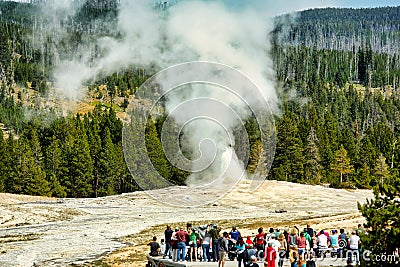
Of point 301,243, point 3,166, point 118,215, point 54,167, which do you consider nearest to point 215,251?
point 301,243

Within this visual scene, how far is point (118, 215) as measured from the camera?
67.0 m

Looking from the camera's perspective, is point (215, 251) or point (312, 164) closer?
point (215, 251)

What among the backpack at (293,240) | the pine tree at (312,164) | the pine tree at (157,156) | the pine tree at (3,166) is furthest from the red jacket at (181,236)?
the pine tree at (312,164)

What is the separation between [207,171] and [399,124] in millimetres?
89581

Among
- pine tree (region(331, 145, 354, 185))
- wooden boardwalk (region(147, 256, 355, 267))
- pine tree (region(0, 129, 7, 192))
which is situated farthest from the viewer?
pine tree (region(331, 145, 354, 185))

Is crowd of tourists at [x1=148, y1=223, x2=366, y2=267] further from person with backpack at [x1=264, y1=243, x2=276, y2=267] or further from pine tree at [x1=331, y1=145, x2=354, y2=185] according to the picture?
pine tree at [x1=331, y1=145, x2=354, y2=185]

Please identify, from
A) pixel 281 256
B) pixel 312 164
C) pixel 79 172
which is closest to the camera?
pixel 281 256

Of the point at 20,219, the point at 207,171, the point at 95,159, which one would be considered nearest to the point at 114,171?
the point at 95,159

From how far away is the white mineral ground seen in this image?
149ft

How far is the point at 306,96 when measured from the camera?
595ft

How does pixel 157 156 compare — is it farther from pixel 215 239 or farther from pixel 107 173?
pixel 215 239

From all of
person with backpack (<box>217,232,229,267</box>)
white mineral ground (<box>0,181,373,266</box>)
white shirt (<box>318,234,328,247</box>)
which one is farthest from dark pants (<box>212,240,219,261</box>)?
white mineral ground (<box>0,181,373,266</box>)

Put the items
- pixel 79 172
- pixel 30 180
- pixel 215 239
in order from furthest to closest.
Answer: pixel 79 172
pixel 30 180
pixel 215 239

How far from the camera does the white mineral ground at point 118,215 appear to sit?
1784 inches
